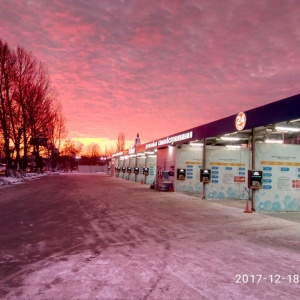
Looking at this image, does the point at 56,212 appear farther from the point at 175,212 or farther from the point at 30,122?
the point at 30,122

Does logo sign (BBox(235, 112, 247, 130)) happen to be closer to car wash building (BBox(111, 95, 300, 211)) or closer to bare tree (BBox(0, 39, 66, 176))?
car wash building (BBox(111, 95, 300, 211))

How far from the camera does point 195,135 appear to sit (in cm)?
2105

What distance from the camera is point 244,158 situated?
21234mm

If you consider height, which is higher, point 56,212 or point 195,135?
point 195,135

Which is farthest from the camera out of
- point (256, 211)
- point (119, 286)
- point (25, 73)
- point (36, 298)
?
point (25, 73)

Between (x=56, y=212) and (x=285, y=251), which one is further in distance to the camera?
(x=56, y=212)

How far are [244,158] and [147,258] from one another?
15.7m

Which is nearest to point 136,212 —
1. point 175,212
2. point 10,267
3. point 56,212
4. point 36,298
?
point 175,212

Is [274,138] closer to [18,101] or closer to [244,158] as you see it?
[244,158]

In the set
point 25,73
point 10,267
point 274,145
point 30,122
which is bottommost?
point 10,267

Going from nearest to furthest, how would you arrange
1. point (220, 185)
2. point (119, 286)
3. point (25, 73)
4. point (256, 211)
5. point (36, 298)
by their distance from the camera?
point (36, 298)
point (119, 286)
point (256, 211)
point (220, 185)
point (25, 73)

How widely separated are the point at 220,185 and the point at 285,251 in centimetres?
1328

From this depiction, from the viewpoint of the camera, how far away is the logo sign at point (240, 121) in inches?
573
